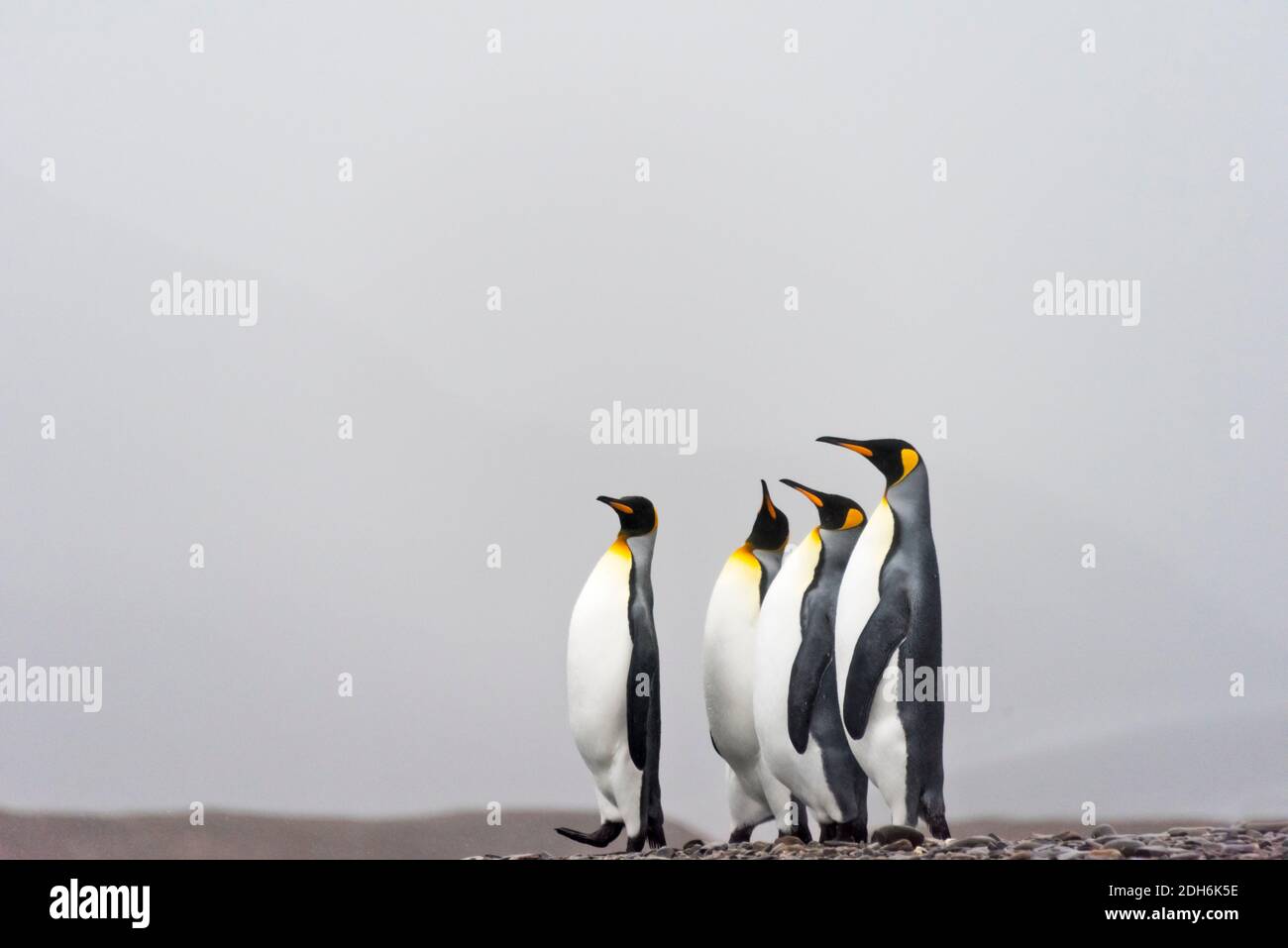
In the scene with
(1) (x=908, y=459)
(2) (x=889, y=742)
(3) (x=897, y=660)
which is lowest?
(2) (x=889, y=742)

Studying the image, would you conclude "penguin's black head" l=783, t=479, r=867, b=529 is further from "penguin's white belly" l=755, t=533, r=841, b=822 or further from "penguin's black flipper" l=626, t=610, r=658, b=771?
"penguin's black flipper" l=626, t=610, r=658, b=771

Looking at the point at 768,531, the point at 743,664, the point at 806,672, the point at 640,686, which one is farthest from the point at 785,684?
the point at 768,531

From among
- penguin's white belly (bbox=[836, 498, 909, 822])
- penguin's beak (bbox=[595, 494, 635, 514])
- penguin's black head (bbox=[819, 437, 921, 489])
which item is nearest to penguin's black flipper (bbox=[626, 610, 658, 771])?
penguin's beak (bbox=[595, 494, 635, 514])

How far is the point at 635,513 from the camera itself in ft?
13.5

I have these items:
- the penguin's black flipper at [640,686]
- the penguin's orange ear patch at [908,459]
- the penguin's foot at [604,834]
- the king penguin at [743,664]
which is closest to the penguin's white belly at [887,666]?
the penguin's orange ear patch at [908,459]

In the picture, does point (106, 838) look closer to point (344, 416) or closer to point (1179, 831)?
point (344, 416)

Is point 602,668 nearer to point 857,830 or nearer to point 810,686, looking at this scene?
point 810,686

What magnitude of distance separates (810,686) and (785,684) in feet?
0.32

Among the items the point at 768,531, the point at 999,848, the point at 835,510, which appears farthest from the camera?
the point at 768,531

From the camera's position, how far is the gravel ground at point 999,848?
3.09 meters

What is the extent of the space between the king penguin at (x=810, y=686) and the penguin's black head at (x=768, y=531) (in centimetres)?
25

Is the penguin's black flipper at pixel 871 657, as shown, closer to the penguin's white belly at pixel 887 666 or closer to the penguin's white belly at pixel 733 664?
the penguin's white belly at pixel 887 666
